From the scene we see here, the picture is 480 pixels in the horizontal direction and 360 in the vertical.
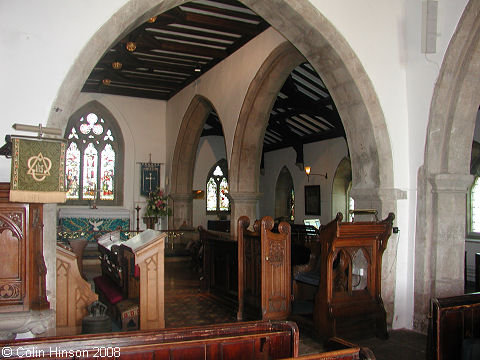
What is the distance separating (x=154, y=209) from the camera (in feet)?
36.7

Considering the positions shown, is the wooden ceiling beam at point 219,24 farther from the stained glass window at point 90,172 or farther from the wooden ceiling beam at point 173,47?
the stained glass window at point 90,172

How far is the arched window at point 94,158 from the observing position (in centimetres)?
1189

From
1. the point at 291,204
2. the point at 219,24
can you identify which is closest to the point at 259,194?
the point at 219,24

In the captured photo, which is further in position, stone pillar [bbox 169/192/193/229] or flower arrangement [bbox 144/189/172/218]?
stone pillar [bbox 169/192/193/229]

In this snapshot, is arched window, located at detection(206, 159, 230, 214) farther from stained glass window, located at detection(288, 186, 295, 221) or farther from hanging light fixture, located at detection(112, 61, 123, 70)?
hanging light fixture, located at detection(112, 61, 123, 70)

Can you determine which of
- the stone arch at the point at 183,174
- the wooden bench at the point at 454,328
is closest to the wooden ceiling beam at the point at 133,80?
the stone arch at the point at 183,174

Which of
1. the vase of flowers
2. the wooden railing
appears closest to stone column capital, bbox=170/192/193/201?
the vase of flowers

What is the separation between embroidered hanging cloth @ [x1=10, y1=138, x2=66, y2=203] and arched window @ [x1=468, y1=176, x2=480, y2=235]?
8.07 metres

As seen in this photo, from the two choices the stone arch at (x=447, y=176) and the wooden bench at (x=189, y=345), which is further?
the stone arch at (x=447, y=176)

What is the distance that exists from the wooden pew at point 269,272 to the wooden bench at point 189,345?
2.29m

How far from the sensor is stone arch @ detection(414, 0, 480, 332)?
4.44m

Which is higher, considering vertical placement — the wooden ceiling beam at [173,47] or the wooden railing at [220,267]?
the wooden ceiling beam at [173,47]

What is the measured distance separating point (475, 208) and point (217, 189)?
763 cm

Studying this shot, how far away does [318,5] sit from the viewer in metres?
4.74
